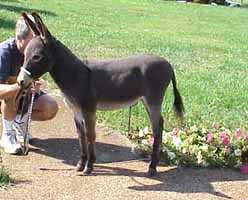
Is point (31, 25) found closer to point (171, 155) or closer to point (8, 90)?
point (8, 90)

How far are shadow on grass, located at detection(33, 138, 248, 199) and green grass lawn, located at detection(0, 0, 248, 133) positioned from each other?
950 mm

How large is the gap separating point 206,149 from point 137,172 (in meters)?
0.78

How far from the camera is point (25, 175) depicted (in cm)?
577

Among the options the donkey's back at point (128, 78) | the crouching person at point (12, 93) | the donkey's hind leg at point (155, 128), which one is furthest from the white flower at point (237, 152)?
the crouching person at point (12, 93)

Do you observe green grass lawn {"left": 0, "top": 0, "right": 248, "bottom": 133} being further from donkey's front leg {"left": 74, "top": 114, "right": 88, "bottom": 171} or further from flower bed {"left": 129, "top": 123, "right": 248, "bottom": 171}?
donkey's front leg {"left": 74, "top": 114, "right": 88, "bottom": 171}

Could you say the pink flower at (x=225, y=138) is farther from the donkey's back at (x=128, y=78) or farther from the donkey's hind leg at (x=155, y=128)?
the donkey's back at (x=128, y=78)

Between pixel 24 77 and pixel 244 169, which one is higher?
pixel 24 77

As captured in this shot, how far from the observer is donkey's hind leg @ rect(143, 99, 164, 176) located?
5.84 metres

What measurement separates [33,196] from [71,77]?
1070mm

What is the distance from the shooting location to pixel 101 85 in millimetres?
5723

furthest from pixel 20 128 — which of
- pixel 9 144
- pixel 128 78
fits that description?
pixel 128 78

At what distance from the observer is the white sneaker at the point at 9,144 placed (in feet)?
20.8

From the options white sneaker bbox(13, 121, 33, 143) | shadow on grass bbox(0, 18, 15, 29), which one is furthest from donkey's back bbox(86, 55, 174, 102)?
shadow on grass bbox(0, 18, 15, 29)

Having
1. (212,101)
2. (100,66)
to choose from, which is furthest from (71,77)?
(212,101)
